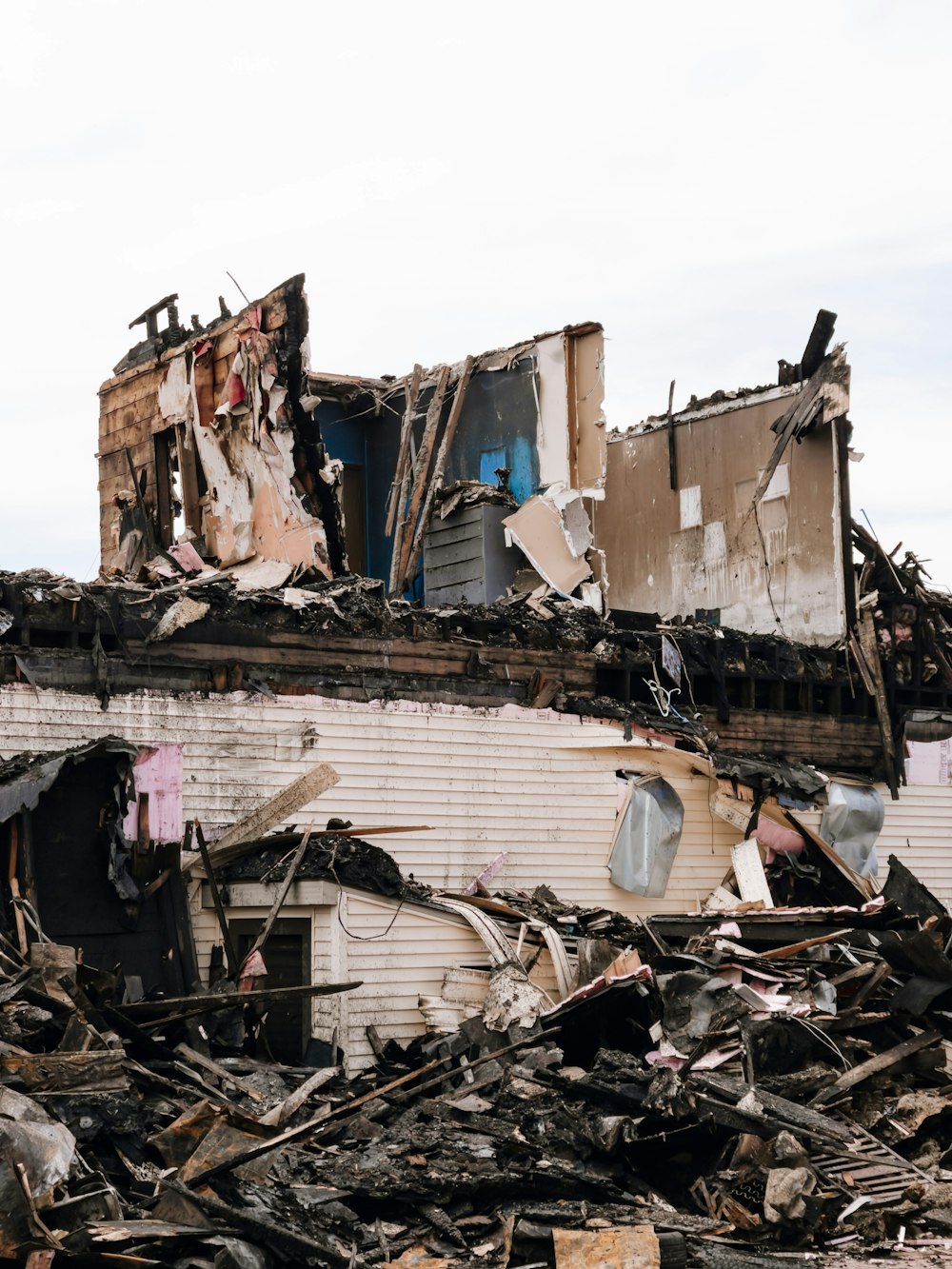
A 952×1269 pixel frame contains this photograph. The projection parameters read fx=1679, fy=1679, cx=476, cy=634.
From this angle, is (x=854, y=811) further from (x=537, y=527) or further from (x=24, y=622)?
(x=24, y=622)

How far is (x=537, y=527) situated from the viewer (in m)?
20.1

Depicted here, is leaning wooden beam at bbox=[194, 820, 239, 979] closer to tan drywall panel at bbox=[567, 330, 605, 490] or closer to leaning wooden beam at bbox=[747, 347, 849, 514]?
tan drywall panel at bbox=[567, 330, 605, 490]

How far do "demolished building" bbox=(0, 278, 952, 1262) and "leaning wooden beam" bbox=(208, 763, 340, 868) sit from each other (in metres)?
0.03

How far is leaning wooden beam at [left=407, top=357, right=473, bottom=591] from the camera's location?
837 inches

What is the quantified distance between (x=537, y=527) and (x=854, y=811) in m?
4.97

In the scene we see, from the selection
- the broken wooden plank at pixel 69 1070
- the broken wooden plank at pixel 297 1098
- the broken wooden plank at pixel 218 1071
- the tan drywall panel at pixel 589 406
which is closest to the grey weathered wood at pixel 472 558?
the tan drywall panel at pixel 589 406

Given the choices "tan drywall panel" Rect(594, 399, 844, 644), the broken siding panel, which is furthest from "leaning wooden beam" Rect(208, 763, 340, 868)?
"tan drywall panel" Rect(594, 399, 844, 644)

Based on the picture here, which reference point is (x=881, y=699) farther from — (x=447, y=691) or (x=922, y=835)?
(x=447, y=691)

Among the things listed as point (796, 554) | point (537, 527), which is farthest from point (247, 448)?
point (796, 554)

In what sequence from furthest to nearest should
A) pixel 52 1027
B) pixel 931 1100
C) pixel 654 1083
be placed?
1. pixel 931 1100
2. pixel 654 1083
3. pixel 52 1027

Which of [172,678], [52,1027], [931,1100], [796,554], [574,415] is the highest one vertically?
[574,415]

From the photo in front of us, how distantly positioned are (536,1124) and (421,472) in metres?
12.2

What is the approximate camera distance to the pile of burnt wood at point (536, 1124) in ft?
28.2

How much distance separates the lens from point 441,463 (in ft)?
70.5
